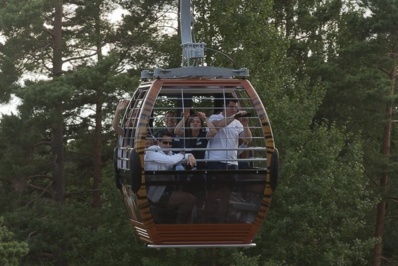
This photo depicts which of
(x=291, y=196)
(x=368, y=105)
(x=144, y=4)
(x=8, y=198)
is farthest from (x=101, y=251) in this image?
(x=368, y=105)

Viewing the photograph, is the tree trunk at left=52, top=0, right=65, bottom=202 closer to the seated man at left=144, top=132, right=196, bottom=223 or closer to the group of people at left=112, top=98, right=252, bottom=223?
the group of people at left=112, top=98, right=252, bottom=223

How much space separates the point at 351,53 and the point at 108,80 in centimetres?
770

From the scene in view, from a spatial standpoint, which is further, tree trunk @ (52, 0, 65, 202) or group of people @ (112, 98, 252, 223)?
tree trunk @ (52, 0, 65, 202)

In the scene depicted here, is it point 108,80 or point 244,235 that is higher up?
point 108,80

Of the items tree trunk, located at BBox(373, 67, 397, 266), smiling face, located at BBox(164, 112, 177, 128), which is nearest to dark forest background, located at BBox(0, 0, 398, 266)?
tree trunk, located at BBox(373, 67, 397, 266)

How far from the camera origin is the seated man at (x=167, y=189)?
1134 centimetres

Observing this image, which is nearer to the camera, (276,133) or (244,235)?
(244,235)

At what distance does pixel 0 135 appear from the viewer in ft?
102

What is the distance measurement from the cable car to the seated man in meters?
0.02

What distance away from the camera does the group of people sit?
1135 cm

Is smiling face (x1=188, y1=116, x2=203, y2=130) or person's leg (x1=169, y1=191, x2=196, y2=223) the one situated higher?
smiling face (x1=188, y1=116, x2=203, y2=130)

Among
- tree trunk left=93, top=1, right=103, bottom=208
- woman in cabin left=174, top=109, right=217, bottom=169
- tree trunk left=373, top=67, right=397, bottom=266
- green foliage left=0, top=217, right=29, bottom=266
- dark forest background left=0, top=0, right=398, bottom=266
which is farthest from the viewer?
tree trunk left=373, top=67, right=397, bottom=266

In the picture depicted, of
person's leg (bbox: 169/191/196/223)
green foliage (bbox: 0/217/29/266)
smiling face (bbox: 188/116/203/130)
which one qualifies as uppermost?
smiling face (bbox: 188/116/203/130)

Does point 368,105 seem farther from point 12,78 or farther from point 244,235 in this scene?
point 244,235
